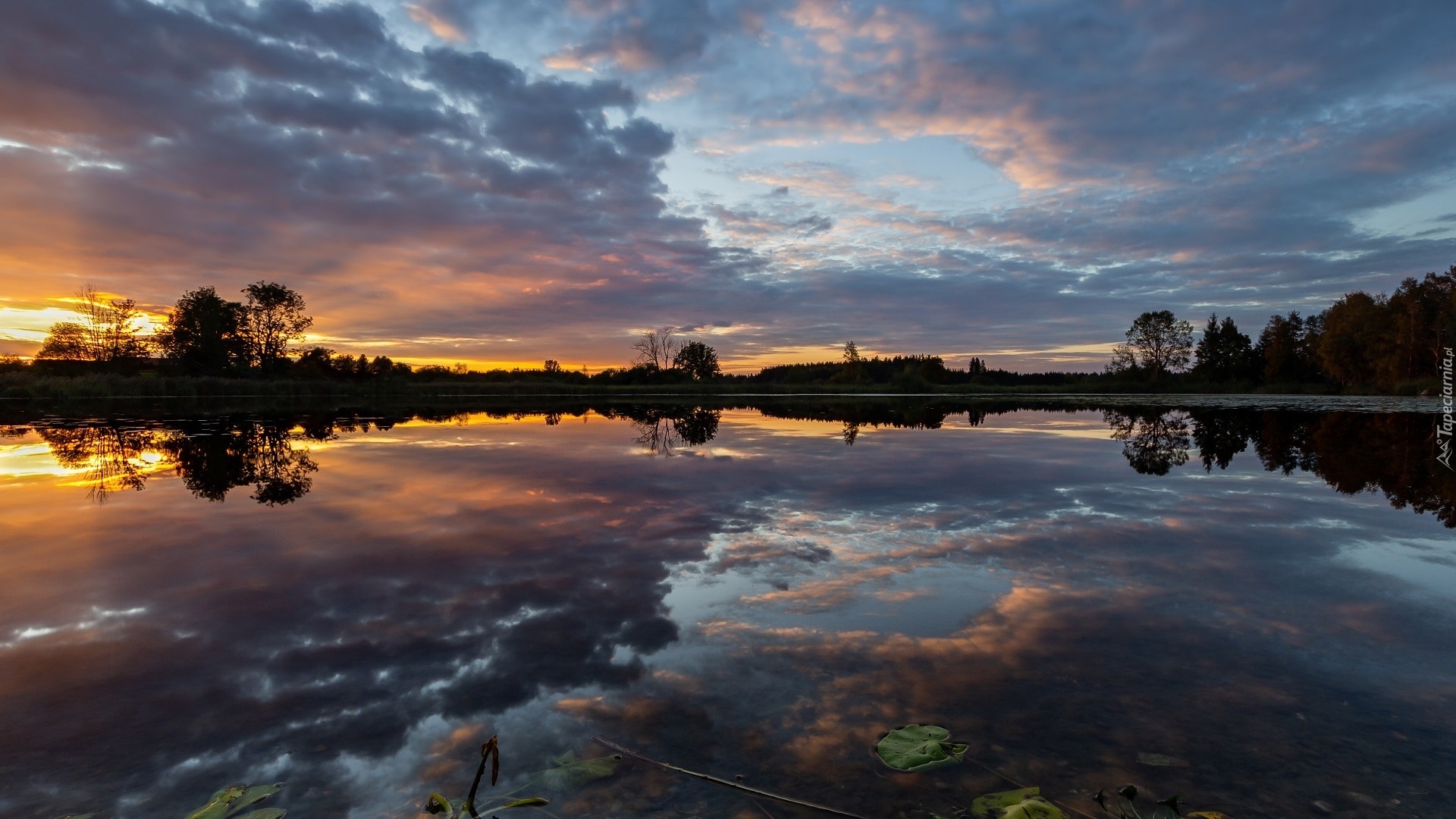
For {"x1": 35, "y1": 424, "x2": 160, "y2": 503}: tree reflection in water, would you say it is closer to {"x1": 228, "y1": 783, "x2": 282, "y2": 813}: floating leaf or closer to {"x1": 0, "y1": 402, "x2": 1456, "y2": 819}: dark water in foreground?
{"x1": 0, "y1": 402, "x2": 1456, "y2": 819}: dark water in foreground

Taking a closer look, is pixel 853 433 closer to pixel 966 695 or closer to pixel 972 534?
pixel 972 534

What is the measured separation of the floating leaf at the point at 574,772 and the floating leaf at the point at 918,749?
122 cm

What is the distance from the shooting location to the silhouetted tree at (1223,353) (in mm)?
79875

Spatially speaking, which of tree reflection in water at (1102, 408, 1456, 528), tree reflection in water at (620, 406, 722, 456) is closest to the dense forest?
tree reflection in water at (1102, 408, 1456, 528)

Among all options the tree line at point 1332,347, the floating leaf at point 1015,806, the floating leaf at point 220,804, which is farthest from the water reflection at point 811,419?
the tree line at point 1332,347

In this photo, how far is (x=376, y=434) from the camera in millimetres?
20875

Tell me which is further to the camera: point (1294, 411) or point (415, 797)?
point (1294, 411)

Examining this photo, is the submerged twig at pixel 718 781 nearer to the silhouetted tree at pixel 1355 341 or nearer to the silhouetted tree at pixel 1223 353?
the silhouetted tree at pixel 1355 341

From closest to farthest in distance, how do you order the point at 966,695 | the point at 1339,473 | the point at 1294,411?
the point at 966,695, the point at 1339,473, the point at 1294,411

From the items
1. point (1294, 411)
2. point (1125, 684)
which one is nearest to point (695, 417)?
point (1125, 684)

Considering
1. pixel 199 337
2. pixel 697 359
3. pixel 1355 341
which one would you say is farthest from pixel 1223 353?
pixel 199 337

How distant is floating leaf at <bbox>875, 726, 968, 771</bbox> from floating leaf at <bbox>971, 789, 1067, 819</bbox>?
0.28 metres

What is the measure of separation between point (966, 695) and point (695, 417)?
26.9m

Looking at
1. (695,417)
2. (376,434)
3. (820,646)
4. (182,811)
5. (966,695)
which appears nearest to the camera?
(182,811)
